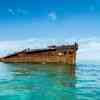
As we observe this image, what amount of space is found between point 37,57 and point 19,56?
230 inches

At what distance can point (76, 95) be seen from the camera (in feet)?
64.3

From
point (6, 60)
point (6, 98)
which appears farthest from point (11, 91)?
point (6, 60)

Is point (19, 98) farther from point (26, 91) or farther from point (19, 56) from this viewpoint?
point (19, 56)

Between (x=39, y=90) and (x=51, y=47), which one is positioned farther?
(x=51, y=47)

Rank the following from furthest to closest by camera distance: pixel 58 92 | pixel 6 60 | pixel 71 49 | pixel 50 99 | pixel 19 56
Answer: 1. pixel 6 60
2. pixel 19 56
3. pixel 71 49
4. pixel 58 92
5. pixel 50 99

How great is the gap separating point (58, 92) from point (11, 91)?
4.00 m

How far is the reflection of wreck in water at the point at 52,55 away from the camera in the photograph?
65000 mm

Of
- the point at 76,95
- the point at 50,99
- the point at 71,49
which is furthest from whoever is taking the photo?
the point at 71,49

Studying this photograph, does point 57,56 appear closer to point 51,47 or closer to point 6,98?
point 51,47

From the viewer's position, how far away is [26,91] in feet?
70.4

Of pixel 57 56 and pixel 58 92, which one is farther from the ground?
pixel 57 56

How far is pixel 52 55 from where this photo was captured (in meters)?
66.3

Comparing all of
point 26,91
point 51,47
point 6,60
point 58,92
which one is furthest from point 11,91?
point 6,60

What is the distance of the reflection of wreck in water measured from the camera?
2559 inches
